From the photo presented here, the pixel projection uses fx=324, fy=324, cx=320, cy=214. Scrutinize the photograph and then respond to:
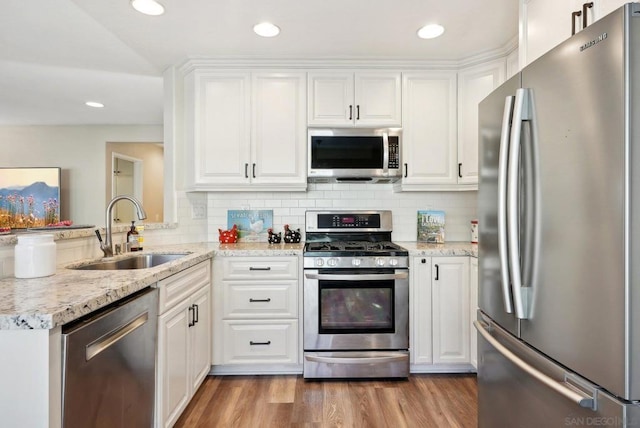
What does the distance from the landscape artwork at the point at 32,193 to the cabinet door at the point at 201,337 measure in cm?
392

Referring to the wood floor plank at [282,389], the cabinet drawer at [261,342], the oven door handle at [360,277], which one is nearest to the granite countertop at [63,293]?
the cabinet drawer at [261,342]

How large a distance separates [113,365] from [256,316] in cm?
120

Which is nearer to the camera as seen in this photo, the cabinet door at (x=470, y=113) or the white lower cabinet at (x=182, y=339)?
the white lower cabinet at (x=182, y=339)

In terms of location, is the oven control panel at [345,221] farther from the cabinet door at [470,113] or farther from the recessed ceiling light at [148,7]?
the recessed ceiling light at [148,7]

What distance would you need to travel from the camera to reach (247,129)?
101 inches

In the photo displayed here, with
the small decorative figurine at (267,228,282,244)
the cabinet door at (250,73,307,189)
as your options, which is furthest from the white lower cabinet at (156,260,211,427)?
the cabinet door at (250,73,307,189)

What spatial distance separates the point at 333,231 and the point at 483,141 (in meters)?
1.64

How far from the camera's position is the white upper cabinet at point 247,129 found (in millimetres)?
2564

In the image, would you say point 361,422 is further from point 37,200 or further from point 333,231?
point 37,200

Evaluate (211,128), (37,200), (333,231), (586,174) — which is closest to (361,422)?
(333,231)

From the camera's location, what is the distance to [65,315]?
92 cm

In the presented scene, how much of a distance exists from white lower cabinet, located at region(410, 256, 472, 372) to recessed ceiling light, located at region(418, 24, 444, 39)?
1.53 metres

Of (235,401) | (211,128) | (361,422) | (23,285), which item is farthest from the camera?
(211,128)

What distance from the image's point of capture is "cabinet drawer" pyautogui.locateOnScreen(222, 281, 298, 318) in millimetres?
2297
